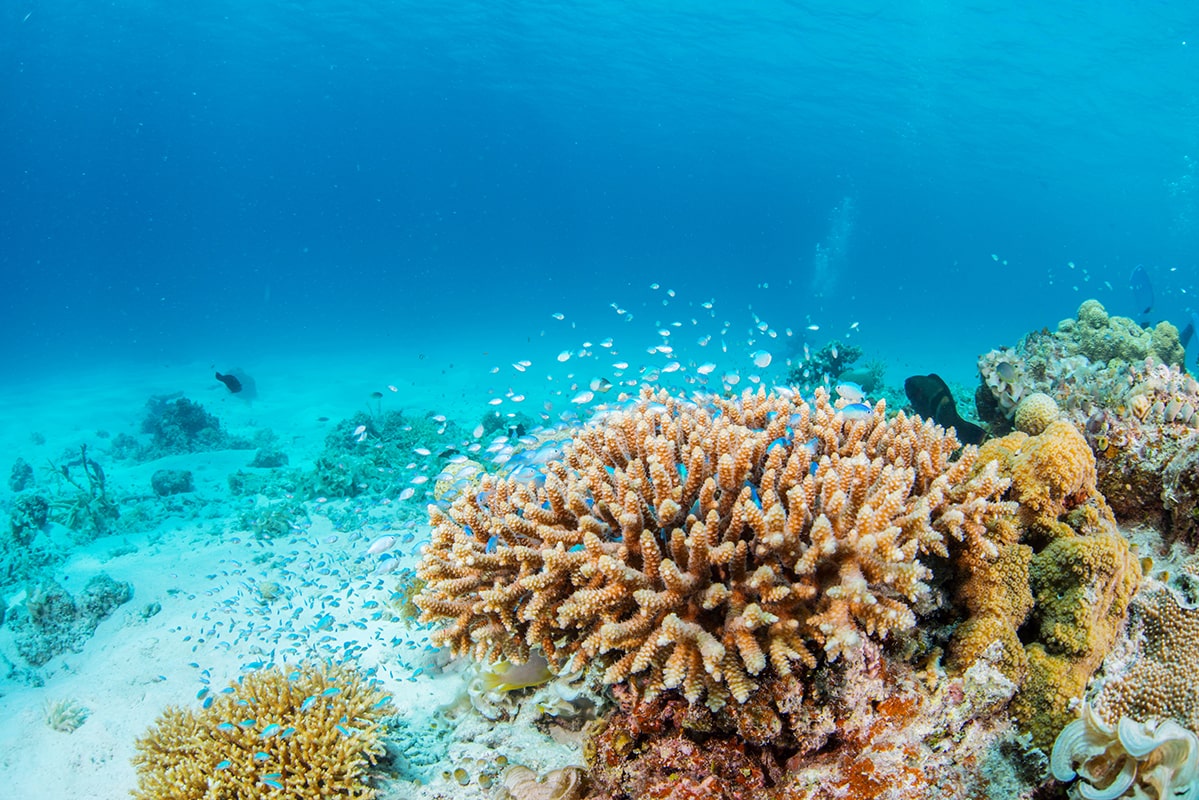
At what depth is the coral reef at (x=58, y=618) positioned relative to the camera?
8.52 meters

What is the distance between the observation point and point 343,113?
322ft

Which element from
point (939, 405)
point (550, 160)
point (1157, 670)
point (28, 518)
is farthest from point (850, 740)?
point (550, 160)

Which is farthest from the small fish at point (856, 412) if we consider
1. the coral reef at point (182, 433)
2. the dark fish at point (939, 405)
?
the coral reef at point (182, 433)

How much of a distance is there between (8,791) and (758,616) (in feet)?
27.1

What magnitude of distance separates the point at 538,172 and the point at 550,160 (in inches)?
550

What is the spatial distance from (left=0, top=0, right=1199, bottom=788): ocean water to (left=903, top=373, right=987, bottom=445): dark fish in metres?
2.29

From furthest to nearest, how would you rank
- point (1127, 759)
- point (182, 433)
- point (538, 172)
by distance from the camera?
point (538, 172), point (182, 433), point (1127, 759)

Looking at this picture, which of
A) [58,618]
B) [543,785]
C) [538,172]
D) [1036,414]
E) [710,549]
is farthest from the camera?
[538,172]

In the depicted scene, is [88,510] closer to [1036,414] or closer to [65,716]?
[65,716]

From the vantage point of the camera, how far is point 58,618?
8.79m

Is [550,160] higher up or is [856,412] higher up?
[550,160]

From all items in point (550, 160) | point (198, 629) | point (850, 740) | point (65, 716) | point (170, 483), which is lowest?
point (850, 740)

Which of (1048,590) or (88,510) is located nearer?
(1048,590)

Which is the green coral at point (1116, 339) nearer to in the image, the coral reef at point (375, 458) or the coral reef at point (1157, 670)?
the coral reef at point (1157, 670)
